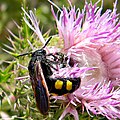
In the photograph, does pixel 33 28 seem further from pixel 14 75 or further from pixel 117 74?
pixel 117 74

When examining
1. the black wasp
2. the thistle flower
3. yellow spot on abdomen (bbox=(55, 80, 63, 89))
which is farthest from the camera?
the thistle flower

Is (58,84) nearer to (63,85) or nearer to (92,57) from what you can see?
(63,85)

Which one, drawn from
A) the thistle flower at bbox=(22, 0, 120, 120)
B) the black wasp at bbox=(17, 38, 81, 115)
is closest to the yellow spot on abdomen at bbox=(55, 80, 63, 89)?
the black wasp at bbox=(17, 38, 81, 115)

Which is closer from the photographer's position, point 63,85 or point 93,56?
point 63,85

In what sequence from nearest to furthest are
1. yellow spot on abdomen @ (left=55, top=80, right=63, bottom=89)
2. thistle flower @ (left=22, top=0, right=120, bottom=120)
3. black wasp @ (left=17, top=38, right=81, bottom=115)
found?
black wasp @ (left=17, top=38, right=81, bottom=115) → yellow spot on abdomen @ (left=55, top=80, right=63, bottom=89) → thistle flower @ (left=22, top=0, right=120, bottom=120)

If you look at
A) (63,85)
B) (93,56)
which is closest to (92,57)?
(93,56)

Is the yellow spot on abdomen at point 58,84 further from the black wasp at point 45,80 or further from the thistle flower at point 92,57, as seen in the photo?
the thistle flower at point 92,57

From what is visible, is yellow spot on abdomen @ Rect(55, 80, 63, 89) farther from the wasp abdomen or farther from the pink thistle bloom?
the pink thistle bloom
